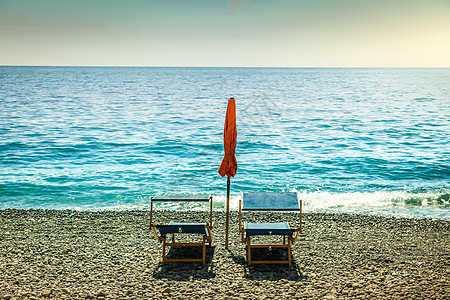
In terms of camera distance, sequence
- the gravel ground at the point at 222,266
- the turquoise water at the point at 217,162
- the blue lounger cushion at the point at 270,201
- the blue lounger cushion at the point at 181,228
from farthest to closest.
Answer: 1. the turquoise water at the point at 217,162
2. the blue lounger cushion at the point at 270,201
3. the blue lounger cushion at the point at 181,228
4. the gravel ground at the point at 222,266

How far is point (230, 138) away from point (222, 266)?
2.41m

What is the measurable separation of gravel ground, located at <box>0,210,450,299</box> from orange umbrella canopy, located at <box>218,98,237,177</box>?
1722 mm

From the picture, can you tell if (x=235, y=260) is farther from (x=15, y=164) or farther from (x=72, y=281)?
(x=15, y=164)

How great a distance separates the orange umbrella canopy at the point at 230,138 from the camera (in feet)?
25.2

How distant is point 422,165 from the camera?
2095 centimetres

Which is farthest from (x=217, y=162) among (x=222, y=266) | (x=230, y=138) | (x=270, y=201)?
(x=222, y=266)

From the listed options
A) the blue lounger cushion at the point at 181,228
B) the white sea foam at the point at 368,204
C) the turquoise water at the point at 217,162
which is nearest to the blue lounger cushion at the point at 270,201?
the blue lounger cushion at the point at 181,228

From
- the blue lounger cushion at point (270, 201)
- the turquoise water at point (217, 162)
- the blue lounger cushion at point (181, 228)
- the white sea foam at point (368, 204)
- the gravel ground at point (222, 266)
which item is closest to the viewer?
the gravel ground at point (222, 266)

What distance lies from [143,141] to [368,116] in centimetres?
2836

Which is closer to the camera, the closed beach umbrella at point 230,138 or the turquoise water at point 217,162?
the closed beach umbrella at point 230,138

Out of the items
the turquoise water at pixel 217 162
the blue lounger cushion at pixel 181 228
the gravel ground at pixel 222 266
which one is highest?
the blue lounger cushion at pixel 181 228

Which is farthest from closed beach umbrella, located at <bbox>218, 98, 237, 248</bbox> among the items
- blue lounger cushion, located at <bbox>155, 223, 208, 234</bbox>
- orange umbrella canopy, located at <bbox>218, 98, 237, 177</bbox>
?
blue lounger cushion, located at <bbox>155, 223, 208, 234</bbox>

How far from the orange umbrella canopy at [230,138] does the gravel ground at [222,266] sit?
1.72m

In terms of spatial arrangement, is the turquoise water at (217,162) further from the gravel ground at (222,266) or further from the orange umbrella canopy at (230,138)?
the orange umbrella canopy at (230,138)
